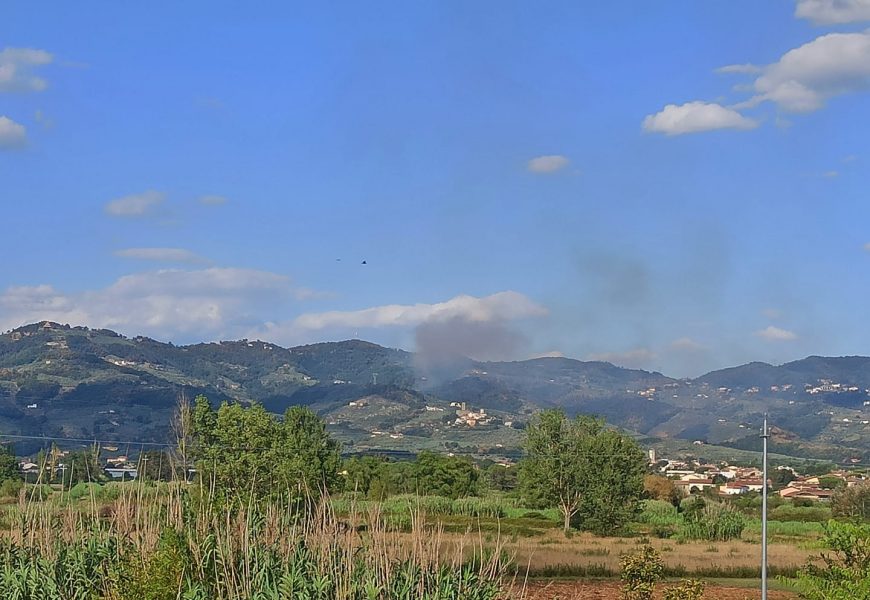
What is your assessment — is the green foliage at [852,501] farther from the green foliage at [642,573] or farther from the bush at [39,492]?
the bush at [39,492]

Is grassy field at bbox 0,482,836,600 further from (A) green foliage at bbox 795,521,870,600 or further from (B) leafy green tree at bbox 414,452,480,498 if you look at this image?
(B) leafy green tree at bbox 414,452,480,498

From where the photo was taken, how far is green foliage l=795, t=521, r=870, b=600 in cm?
1337

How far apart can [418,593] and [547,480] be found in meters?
42.0

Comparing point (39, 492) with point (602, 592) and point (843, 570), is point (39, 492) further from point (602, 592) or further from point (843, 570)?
point (602, 592)

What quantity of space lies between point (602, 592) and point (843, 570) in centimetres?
1140

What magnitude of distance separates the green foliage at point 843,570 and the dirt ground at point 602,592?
804 cm

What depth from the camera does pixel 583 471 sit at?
5238cm

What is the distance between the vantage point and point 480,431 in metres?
172

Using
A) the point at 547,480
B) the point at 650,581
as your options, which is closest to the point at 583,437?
the point at 547,480

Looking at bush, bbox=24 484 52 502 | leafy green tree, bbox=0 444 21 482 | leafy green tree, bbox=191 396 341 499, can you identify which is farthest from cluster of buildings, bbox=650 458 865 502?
bush, bbox=24 484 52 502

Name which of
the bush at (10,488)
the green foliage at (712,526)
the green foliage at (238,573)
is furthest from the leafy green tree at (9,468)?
the green foliage at (238,573)

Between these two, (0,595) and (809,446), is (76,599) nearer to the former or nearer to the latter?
(0,595)

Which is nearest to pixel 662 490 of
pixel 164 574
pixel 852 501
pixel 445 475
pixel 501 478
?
pixel 445 475

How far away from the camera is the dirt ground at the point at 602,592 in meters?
23.3
